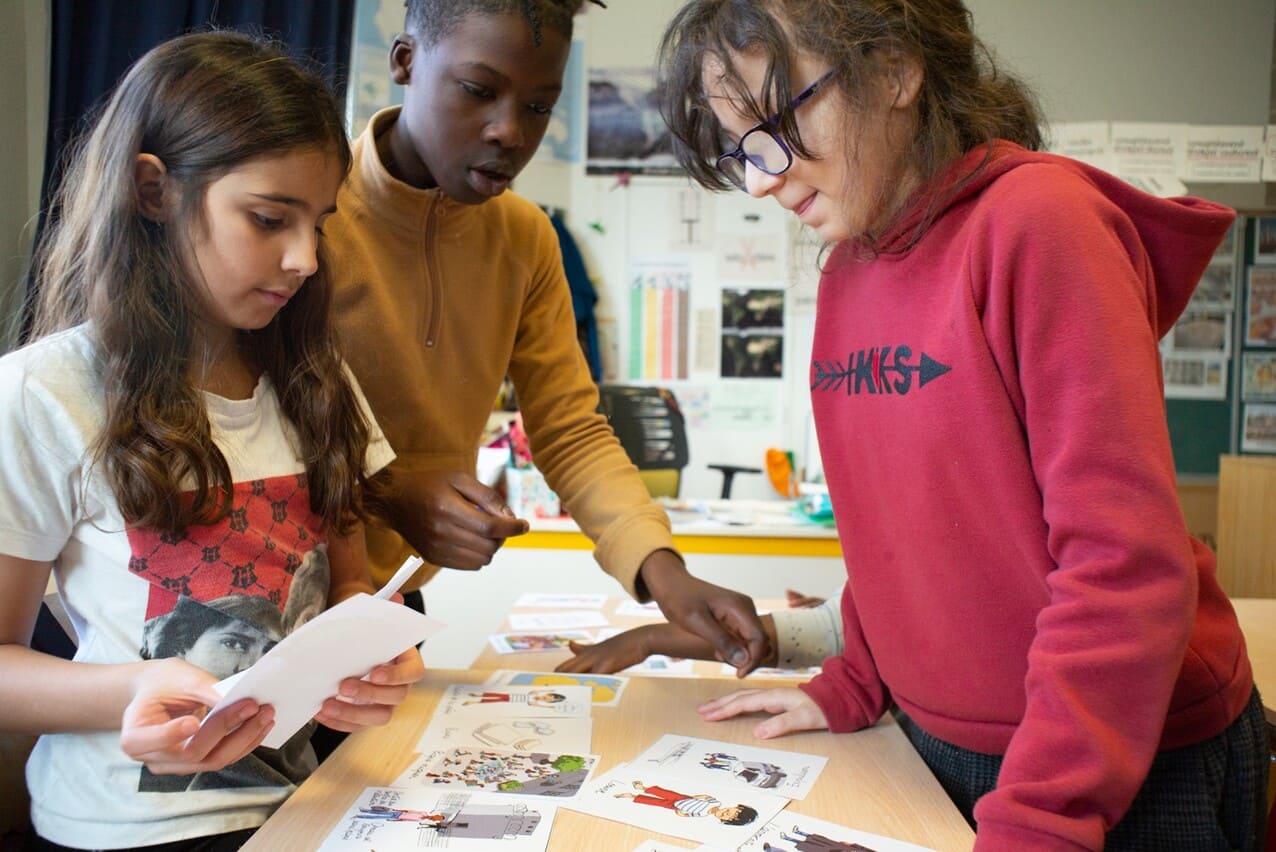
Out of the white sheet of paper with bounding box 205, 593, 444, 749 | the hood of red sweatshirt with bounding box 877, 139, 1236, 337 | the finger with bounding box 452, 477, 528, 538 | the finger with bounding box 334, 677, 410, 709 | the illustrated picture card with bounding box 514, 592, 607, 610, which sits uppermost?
→ the hood of red sweatshirt with bounding box 877, 139, 1236, 337

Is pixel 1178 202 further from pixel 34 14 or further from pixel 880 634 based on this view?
pixel 34 14

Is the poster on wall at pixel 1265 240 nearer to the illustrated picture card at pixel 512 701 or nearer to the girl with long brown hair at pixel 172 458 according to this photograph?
the illustrated picture card at pixel 512 701

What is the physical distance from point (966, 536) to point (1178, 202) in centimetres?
35

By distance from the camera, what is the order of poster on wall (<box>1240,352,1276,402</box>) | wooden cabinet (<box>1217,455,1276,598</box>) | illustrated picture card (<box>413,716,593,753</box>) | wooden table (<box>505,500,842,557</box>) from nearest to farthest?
illustrated picture card (<box>413,716,593,753</box>)
wooden table (<box>505,500,842,557</box>)
wooden cabinet (<box>1217,455,1276,598</box>)
poster on wall (<box>1240,352,1276,402</box>)

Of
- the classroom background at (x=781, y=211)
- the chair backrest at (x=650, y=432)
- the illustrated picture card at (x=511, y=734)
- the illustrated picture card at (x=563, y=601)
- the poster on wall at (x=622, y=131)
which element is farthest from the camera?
the poster on wall at (x=622, y=131)

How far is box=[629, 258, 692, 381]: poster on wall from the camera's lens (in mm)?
5035

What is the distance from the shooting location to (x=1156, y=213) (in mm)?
868

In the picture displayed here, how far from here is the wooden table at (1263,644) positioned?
4.23 ft

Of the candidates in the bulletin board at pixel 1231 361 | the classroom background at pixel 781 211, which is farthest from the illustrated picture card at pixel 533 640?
the bulletin board at pixel 1231 361

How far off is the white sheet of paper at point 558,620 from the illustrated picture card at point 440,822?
3.45 ft

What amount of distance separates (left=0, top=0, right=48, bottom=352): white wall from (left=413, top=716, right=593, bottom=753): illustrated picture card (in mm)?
2489

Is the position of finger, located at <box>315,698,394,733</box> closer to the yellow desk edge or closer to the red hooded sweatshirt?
the red hooded sweatshirt

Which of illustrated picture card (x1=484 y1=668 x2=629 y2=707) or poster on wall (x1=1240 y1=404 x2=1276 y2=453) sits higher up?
poster on wall (x1=1240 y1=404 x2=1276 y2=453)

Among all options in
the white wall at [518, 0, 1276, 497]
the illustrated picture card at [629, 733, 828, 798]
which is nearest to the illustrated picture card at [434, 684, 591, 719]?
the illustrated picture card at [629, 733, 828, 798]
